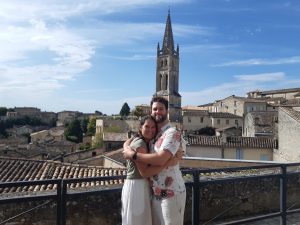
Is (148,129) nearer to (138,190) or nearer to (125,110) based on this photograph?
(138,190)

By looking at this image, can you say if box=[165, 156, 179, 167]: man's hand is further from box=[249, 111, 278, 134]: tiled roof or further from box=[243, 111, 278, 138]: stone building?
box=[249, 111, 278, 134]: tiled roof

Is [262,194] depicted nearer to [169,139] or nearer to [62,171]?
[169,139]

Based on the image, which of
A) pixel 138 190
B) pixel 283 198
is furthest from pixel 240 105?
pixel 138 190

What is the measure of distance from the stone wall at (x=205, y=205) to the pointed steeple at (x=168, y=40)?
114239 millimetres

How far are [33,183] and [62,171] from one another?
11.4 metres

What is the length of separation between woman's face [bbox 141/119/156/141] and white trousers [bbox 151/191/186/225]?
0.68m

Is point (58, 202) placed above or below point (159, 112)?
Answer: below

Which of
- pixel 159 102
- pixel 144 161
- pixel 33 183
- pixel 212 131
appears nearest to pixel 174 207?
pixel 144 161

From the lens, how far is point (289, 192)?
28.4ft

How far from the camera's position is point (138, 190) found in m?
4.01

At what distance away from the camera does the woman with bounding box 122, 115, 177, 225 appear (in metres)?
3.98

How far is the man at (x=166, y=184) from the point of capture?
3956 millimetres

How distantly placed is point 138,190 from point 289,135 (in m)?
27.0

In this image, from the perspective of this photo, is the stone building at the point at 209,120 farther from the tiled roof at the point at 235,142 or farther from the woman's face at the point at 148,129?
the woman's face at the point at 148,129
